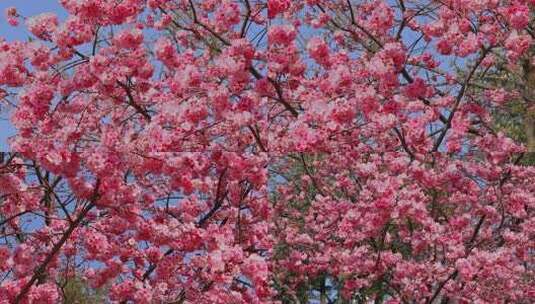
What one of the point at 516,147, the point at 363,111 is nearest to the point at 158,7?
the point at 363,111

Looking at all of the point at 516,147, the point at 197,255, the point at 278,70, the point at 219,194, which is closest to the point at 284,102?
the point at 278,70

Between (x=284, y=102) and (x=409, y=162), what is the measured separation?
190 cm

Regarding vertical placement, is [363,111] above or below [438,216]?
below

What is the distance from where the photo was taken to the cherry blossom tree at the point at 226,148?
242 inches

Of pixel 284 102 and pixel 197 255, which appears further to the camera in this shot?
pixel 284 102

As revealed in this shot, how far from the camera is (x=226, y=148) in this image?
7.06m

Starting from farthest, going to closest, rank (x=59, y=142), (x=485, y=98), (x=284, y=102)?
(x=485, y=98) → (x=284, y=102) → (x=59, y=142)

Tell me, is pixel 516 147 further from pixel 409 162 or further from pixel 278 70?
pixel 278 70

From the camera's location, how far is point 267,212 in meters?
8.14

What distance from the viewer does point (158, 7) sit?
891cm

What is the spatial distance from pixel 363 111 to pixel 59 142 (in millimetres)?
3048

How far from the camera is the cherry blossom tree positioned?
242 inches

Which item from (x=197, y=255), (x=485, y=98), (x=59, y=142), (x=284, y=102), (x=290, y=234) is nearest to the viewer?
(x=59, y=142)

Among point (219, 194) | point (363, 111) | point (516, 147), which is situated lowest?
point (219, 194)
